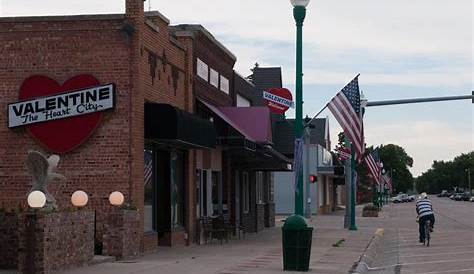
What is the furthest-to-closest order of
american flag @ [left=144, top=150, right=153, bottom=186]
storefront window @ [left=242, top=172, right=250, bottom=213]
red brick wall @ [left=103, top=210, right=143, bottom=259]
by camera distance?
storefront window @ [left=242, top=172, right=250, bottom=213] < american flag @ [left=144, top=150, right=153, bottom=186] < red brick wall @ [left=103, top=210, right=143, bottom=259]

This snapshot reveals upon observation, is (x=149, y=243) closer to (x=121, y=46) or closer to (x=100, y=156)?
(x=100, y=156)

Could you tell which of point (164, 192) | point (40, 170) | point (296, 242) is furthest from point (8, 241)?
point (164, 192)

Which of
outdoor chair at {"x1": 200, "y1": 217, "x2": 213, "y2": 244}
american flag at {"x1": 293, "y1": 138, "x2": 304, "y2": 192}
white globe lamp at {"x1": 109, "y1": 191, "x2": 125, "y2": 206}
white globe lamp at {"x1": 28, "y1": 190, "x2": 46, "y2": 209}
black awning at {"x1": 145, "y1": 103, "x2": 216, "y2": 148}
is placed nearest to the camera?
white globe lamp at {"x1": 28, "y1": 190, "x2": 46, "y2": 209}

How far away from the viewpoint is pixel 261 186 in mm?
36719

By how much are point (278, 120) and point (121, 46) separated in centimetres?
2000

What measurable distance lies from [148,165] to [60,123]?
279cm

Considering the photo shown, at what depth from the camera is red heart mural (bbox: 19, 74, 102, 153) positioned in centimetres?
1778

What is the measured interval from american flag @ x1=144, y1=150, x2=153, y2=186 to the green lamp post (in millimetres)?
4803

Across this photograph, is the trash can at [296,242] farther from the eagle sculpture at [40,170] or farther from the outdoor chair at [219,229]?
the outdoor chair at [219,229]

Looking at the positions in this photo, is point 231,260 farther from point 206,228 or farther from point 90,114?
point 206,228

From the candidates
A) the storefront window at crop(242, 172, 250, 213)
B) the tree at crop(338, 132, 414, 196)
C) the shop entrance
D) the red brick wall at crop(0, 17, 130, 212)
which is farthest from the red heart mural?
the tree at crop(338, 132, 414, 196)

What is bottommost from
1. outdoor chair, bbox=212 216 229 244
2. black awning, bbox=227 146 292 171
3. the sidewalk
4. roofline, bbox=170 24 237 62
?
the sidewalk

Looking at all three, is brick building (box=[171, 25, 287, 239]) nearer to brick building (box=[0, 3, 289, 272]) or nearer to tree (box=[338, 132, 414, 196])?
brick building (box=[0, 3, 289, 272])

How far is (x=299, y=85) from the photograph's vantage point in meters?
16.2
